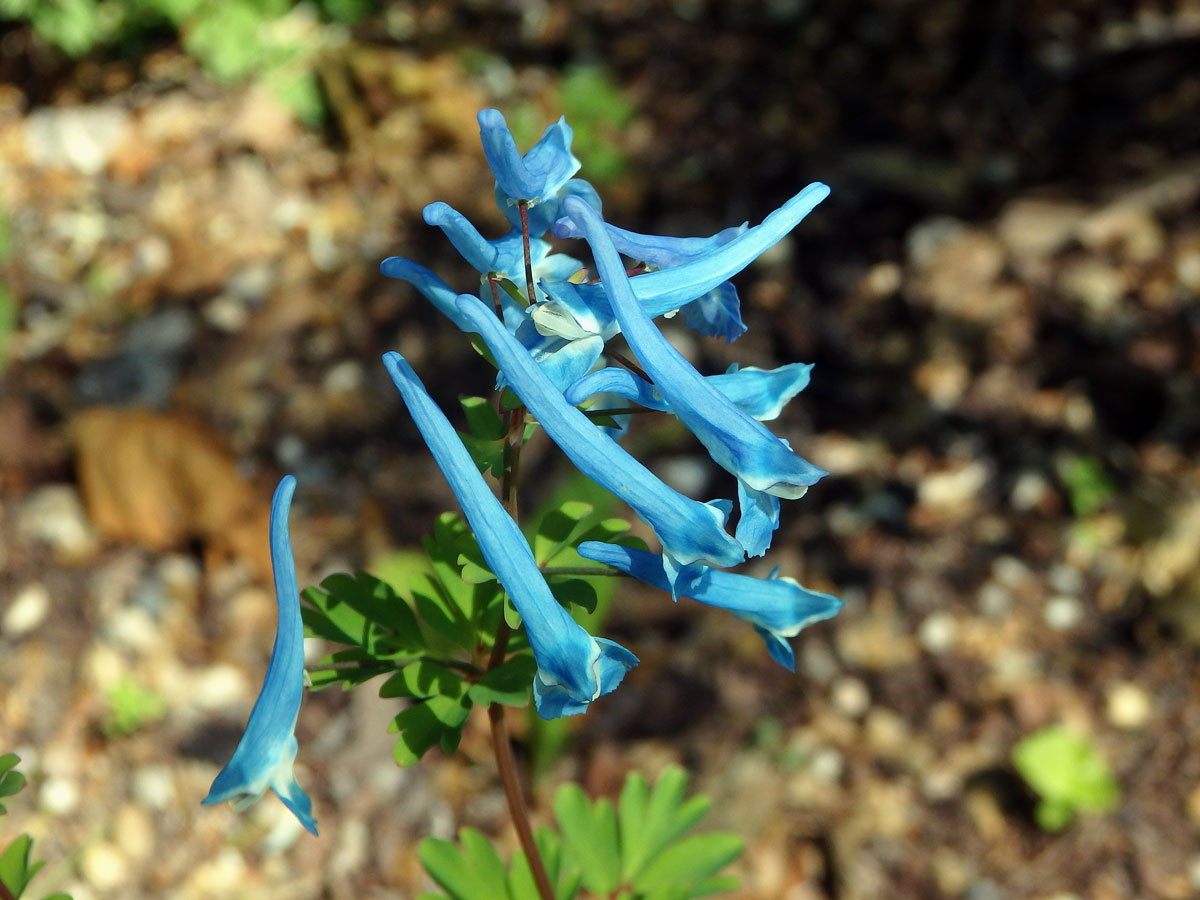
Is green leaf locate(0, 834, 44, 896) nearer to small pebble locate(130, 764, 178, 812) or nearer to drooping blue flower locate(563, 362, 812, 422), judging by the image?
drooping blue flower locate(563, 362, 812, 422)

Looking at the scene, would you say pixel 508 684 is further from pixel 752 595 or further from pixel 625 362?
pixel 625 362

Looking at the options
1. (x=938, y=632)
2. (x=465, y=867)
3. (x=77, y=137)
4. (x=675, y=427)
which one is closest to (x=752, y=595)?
(x=465, y=867)

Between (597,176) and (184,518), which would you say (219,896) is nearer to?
(184,518)

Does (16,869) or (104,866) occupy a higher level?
(16,869)

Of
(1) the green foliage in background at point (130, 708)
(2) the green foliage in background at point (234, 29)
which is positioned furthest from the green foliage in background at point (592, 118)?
(1) the green foliage in background at point (130, 708)

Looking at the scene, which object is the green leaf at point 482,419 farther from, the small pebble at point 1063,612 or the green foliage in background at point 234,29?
the green foliage in background at point 234,29

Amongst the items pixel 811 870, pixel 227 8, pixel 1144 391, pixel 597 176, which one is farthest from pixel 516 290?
pixel 227 8

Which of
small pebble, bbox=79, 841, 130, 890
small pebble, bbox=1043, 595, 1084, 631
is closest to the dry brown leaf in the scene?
small pebble, bbox=79, 841, 130, 890
